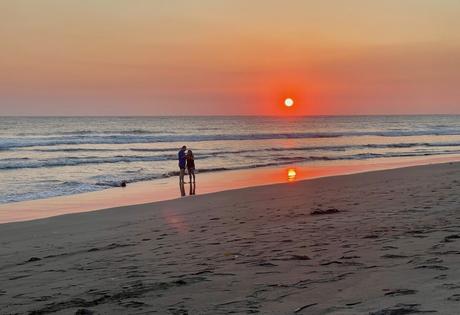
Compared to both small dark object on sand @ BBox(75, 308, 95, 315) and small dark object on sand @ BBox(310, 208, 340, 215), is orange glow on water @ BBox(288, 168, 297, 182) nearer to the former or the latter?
small dark object on sand @ BBox(310, 208, 340, 215)

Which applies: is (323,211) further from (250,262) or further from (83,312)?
(83,312)

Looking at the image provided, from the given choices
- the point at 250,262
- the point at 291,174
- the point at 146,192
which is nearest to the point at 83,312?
the point at 250,262

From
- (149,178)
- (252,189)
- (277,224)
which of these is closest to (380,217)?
(277,224)

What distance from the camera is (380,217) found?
813 centimetres

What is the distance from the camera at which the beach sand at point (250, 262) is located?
4.10 metres

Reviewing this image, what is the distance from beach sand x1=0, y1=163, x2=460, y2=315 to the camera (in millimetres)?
4102

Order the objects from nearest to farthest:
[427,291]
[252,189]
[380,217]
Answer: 1. [427,291]
2. [380,217]
3. [252,189]

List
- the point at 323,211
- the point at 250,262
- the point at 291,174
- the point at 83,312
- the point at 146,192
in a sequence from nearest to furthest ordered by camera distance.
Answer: the point at 83,312 → the point at 250,262 → the point at 323,211 → the point at 146,192 → the point at 291,174

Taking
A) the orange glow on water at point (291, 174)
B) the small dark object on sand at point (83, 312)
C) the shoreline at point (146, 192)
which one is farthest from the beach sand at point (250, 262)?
the orange glow on water at point (291, 174)

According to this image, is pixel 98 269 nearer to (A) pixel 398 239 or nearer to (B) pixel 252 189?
(A) pixel 398 239

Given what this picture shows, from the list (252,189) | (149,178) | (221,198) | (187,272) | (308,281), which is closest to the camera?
(308,281)

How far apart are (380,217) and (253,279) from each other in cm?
390

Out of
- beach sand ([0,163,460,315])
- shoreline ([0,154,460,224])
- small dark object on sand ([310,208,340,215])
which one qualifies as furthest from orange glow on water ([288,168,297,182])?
small dark object on sand ([310,208,340,215])

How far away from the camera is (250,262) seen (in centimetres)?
558
